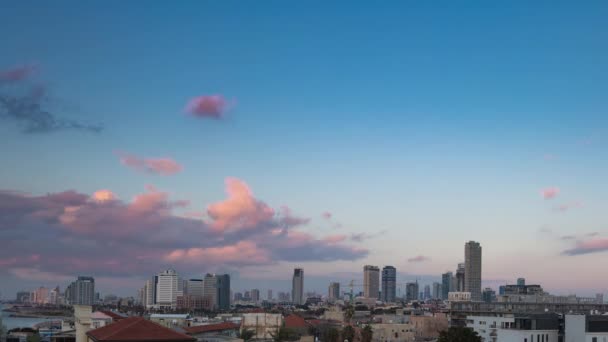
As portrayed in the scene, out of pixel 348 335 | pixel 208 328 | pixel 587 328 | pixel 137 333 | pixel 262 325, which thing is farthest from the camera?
pixel 262 325

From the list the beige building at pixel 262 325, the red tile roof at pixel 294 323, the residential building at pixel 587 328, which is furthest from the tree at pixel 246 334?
the residential building at pixel 587 328

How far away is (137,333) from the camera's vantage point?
4766cm

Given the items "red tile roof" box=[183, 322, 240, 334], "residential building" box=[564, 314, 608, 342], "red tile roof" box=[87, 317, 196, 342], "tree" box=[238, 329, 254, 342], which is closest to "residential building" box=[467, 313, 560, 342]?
"residential building" box=[564, 314, 608, 342]

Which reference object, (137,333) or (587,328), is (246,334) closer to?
(587,328)

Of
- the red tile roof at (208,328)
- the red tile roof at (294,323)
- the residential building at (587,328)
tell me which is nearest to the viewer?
the residential building at (587,328)

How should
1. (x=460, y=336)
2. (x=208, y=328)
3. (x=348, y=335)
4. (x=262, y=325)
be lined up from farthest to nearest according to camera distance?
(x=262, y=325) → (x=348, y=335) → (x=208, y=328) → (x=460, y=336)

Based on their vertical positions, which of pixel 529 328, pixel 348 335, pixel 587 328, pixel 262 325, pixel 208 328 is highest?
pixel 587 328

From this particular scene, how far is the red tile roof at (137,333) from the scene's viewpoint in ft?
152

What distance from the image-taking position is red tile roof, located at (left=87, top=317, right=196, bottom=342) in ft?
152

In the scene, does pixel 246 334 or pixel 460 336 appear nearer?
pixel 460 336

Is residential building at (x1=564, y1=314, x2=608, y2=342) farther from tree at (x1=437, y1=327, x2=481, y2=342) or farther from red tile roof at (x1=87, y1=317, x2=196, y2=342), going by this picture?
red tile roof at (x1=87, y1=317, x2=196, y2=342)

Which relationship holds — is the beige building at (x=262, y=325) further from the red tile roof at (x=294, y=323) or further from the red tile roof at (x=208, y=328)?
the red tile roof at (x=294, y=323)

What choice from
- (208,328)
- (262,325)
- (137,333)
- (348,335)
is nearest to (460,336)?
(348,335)

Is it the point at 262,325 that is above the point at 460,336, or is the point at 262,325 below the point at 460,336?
below
